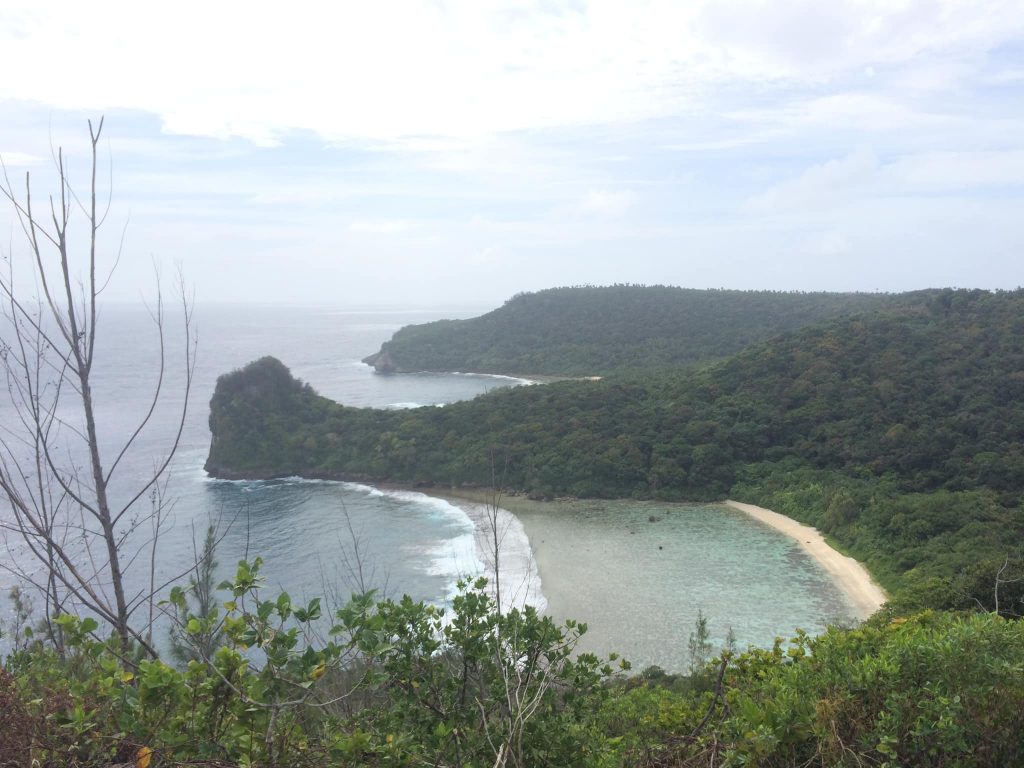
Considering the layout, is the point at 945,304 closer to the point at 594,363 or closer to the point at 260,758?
the point at 594,363

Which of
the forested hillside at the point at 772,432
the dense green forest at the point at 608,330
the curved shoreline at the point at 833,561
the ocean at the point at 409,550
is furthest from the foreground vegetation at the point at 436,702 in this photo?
the dense green forest at the point at 608,330

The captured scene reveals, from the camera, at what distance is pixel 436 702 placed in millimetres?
3041

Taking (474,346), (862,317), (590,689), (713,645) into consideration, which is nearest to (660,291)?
(474,346)

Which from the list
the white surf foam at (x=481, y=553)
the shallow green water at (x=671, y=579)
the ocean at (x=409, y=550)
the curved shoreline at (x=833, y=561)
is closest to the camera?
the shallow green water at (x=671, y=579)

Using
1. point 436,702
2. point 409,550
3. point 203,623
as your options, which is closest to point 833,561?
point 409,550

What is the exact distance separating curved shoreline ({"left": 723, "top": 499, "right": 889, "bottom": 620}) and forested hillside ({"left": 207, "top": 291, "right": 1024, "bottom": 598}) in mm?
547

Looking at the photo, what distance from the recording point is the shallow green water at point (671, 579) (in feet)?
52.0

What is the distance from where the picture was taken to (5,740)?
2.32 m

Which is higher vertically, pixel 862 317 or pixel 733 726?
pixel 862 317

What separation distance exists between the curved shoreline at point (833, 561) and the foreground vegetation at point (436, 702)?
15.1 meters

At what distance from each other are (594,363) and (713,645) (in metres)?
46.4

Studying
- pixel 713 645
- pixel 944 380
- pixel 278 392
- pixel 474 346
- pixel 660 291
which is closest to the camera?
pixel 713 645

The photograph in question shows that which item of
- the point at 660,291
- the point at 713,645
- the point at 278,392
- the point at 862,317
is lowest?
the point at 713,645

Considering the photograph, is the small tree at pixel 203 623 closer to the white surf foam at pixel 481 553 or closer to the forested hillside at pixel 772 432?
the white surf foam at pixel 481 553
